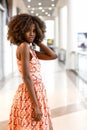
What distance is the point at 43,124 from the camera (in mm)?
2158

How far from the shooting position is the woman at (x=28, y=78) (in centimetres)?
199

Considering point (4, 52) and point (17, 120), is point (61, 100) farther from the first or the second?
point (4, 52)

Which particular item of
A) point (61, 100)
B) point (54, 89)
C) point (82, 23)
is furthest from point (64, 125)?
point (82, 23)

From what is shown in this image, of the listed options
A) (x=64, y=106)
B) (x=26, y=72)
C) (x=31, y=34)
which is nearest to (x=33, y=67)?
(x=26, y=72)

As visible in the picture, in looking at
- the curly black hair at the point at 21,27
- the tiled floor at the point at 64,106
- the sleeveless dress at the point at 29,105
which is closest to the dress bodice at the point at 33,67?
the sleeveless dress at the point at 29,105

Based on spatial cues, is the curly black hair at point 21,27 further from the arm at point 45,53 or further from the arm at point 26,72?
the arm at point 45,53

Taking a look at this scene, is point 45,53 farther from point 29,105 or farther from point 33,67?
point 29,105

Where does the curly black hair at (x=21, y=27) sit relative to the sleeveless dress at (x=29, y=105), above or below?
above

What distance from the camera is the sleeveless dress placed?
2076 mm

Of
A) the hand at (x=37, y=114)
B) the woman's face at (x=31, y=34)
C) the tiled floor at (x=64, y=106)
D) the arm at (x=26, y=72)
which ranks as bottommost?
the tiled floor at (x=64, y=106)

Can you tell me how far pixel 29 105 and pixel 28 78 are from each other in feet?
0.76

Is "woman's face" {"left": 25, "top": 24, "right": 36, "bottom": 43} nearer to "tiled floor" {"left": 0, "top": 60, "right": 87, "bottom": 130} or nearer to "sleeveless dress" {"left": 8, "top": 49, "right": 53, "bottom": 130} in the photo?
"sleeveless dress" {"left": 8, "top": 49, "right": 53, "bottom": 130}

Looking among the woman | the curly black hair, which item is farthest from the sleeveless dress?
the curly black hair

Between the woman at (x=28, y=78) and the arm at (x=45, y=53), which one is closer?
the woman at (x=28, y=78)
